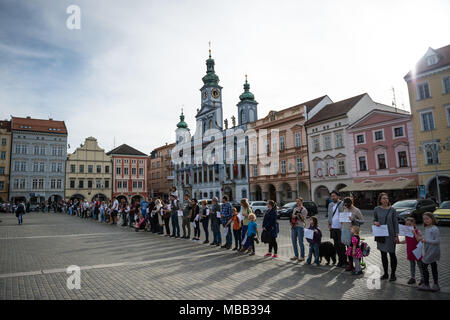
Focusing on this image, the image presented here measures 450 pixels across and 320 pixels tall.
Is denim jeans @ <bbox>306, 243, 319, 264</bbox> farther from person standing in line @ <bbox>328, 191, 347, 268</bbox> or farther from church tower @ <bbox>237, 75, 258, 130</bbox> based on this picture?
church tower @ <bbox>237, 75, 258, 130</bbox>

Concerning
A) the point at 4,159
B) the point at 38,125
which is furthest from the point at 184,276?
the point at 38,125

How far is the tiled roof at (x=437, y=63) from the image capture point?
29191 mm

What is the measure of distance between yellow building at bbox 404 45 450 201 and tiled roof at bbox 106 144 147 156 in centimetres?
5872

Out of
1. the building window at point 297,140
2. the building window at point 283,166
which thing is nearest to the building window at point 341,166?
the building window at point 297,140

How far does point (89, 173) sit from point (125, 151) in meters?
10.0

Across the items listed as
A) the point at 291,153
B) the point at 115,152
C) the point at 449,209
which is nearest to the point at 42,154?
the point at 115,152

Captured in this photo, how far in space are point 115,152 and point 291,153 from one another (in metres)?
44.4

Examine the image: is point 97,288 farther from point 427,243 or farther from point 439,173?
point 439,173

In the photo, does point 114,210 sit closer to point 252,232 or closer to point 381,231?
point 252,232

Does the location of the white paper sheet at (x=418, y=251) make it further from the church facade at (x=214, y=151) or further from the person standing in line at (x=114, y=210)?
the church facade at (x=214, y=151)

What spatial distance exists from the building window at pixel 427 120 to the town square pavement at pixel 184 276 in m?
22.1

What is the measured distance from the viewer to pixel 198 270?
27.1 ft

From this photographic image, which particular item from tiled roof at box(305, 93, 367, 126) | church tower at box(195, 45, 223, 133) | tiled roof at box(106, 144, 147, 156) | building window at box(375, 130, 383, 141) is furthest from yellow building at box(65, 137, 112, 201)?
building window at box(375, 130, 383, 141)

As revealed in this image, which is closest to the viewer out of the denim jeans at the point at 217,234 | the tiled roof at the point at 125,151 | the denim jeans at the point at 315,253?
the denim jeans at the point at 315,253
